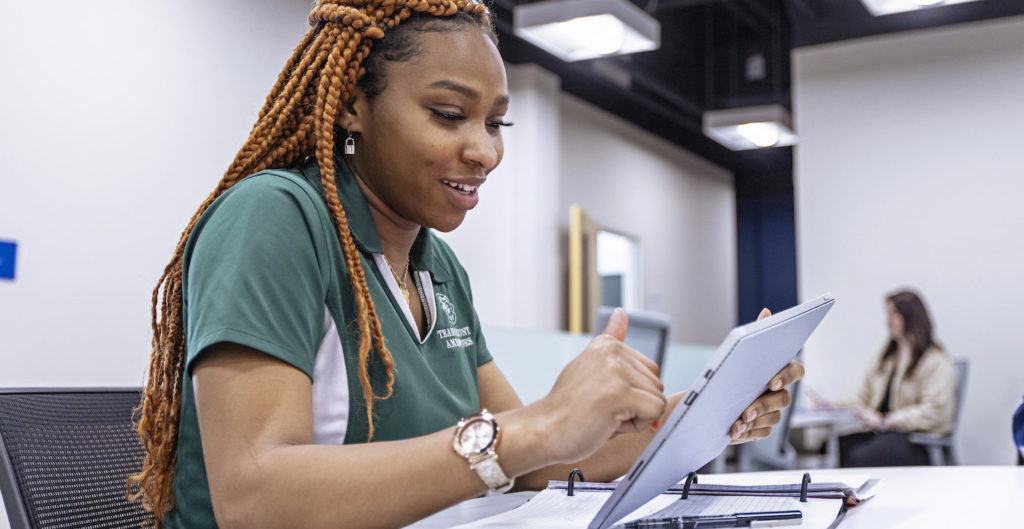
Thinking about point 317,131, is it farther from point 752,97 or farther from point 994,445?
point 752,97

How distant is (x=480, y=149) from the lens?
121 cm

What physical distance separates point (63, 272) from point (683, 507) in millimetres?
2705

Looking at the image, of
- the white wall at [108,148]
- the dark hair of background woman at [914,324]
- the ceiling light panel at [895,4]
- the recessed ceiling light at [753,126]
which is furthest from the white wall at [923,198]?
the white wall at [108,148]

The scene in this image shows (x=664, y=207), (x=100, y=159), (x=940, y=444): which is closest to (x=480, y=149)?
(x=100, y=159)

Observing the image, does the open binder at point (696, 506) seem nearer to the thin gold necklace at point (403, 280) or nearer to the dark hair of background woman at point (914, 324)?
the thin gold necklace at point (403, 280)

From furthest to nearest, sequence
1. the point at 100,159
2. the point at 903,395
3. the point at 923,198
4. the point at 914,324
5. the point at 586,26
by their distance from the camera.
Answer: the point at 923,198 < the point at 914,324 < the point at 903,395 < the point at 586,26 < the point at 100,159

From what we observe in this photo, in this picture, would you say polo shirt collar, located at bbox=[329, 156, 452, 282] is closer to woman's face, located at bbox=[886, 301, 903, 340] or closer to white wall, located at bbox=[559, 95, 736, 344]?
woman's face, located at bbox=[886, 301, 903, 340]

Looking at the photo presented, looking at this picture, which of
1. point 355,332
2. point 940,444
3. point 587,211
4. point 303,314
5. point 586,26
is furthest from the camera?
point 587,211

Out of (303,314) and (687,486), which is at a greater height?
(303,314)

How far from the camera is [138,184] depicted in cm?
340

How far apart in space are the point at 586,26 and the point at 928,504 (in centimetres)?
384

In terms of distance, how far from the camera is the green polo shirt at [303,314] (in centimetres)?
94

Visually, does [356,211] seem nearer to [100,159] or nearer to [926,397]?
[100,159]

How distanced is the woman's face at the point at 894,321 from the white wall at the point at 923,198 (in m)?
0.32
